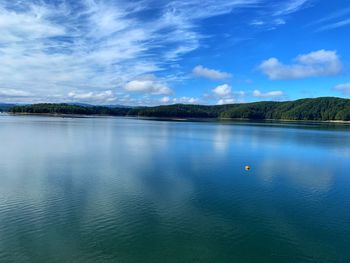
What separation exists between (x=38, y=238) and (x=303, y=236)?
914 centimetres

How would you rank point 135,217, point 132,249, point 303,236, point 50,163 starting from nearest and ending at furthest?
point 132,249
point 303,236
point 135,217
point 50,163

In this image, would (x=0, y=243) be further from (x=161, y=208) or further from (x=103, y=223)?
(x=161, y=208)

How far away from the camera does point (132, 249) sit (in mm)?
9492

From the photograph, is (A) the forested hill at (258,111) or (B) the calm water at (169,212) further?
(A) the forested hill at (258,111)

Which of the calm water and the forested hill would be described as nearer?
the calm water

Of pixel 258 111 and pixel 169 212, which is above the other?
pixel 258 111

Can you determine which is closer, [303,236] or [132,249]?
[132,249]

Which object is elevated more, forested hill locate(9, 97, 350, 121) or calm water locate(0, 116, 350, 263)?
forested hill locate(9, 97, 350, 121)

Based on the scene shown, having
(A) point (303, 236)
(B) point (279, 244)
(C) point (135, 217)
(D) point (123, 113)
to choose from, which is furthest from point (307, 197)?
(D) point (123, 113)

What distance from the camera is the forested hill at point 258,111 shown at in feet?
509

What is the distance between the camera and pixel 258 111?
591 feet

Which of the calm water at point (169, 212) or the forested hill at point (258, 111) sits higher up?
the forested hill at point (258, 111)

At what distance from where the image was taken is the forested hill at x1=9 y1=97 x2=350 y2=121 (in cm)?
15512

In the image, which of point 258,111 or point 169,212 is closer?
point 169,212
